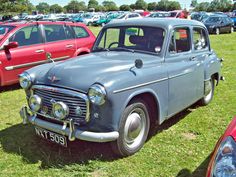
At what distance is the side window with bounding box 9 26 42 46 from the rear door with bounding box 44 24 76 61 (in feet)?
0.80

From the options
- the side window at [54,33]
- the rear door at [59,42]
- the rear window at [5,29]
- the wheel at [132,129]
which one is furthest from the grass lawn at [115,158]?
the side window at [54,33]

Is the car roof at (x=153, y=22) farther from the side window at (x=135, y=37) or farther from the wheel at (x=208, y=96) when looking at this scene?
the wheel at (x=208, y=96)

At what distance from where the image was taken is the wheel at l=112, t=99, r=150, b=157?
3.96 metres

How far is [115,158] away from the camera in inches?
164

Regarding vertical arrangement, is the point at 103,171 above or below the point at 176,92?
below

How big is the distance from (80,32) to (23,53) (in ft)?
6.92

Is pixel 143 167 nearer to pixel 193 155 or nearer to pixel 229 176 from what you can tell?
pixel 193 155

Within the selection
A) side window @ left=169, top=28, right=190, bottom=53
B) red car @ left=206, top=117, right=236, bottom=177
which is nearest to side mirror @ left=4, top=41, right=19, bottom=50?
side window @ left=169, top=28, right=190, bottom=53

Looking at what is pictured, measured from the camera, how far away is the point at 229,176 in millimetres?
2213

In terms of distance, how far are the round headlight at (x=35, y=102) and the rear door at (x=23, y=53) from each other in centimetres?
346

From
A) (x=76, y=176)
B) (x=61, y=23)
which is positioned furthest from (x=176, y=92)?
(x=61, y=23)

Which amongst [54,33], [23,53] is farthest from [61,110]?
[54,33]

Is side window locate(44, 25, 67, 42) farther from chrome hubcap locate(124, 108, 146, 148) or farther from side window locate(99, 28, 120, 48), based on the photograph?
chrome hubcap locate(124, 108, 146, 148)

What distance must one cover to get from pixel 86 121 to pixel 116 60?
1.11 meters
